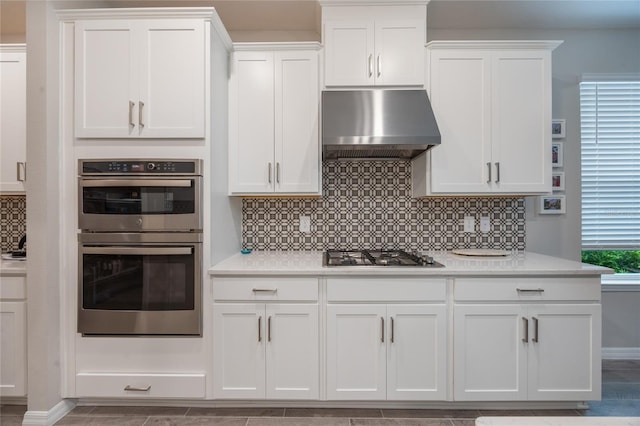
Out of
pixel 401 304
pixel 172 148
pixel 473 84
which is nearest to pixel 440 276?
pixel 401 304

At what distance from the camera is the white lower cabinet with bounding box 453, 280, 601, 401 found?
1.95m

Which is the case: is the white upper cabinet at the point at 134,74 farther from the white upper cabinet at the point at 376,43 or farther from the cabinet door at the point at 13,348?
the cabinet door at the point at 13,348

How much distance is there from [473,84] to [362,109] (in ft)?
2.74

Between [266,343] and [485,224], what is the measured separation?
76.7 inches

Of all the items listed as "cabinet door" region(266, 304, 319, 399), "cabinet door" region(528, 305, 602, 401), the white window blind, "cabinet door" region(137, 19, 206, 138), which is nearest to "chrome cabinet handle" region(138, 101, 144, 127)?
Answer: "cabinet door" region(137, 19, 206, 138)

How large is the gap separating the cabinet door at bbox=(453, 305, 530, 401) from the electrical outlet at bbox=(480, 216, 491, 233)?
35.4 inches

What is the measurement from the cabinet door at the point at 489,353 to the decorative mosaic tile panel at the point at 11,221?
335 centimetres

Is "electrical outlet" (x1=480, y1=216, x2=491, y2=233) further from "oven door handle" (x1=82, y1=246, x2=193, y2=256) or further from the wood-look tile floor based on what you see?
"oven door handle" (x1=82, y1=246, x2=193, y2=256)

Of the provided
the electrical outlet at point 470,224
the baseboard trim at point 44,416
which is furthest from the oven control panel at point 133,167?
the electrical outlet at point 470,224

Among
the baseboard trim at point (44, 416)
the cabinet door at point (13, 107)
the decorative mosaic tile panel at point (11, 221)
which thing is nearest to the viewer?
the baseboard trim at point (44, 416)

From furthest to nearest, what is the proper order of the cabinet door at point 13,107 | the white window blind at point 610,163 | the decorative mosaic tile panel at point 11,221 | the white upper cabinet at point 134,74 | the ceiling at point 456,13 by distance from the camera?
1. the white window blind at point 610,163
2. the decorative mosaic tile panel at point 11,221
3. the ceiling at point 456,13
4. the cabinet door at point 13,107
5. the white upper cabinet at point 134,74

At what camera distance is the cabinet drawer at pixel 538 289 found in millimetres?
1943

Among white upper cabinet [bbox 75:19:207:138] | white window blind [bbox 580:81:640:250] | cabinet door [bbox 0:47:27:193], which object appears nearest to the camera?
white upper cabinet [bbox 75:19:207:138]

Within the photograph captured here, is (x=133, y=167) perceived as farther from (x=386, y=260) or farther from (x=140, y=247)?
(x=386, y=260)
